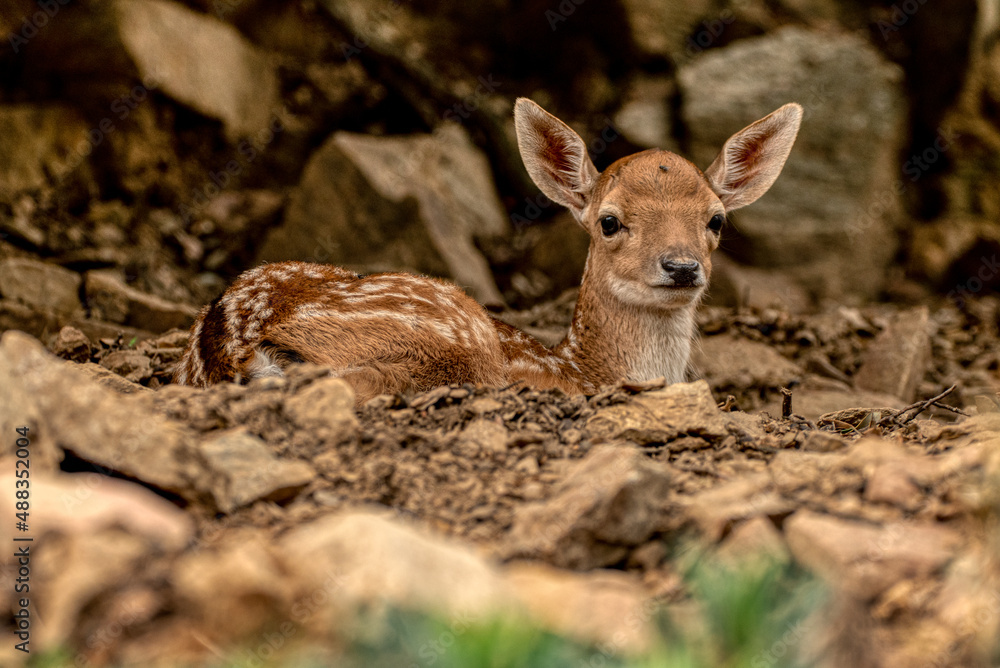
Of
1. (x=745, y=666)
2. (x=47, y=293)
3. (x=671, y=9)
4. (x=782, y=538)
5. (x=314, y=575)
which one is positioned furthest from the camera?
(x=671, y=9)

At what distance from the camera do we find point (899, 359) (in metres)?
5.42

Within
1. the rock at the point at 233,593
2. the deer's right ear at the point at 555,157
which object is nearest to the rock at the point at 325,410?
the rock at the point at 233,593

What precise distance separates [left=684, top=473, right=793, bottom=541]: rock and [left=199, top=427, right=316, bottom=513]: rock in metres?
1.08

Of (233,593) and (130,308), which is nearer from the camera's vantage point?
(233,593)

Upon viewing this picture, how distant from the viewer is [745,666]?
177 centimetres

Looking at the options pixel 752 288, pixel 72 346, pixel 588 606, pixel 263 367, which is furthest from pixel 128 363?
pixel 752 288

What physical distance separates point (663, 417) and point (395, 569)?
1437 millimetres

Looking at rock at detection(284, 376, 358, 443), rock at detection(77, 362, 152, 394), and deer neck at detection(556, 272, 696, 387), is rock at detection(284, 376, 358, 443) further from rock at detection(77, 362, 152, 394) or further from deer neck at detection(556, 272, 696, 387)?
deer neck at detection(556, 272, 696, 387)

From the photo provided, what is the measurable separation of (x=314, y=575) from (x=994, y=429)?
7.35 ft

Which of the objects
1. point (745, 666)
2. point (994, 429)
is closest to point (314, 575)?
point (745, 666)

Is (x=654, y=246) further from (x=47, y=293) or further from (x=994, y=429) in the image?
(x=47, y=293)

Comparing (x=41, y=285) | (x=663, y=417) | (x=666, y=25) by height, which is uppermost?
(x=666, y=25)

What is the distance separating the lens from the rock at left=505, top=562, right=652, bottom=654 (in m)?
1.89

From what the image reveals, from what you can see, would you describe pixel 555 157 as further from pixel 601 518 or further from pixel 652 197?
pixel 601 518
